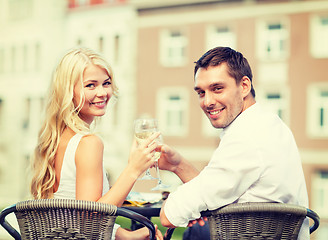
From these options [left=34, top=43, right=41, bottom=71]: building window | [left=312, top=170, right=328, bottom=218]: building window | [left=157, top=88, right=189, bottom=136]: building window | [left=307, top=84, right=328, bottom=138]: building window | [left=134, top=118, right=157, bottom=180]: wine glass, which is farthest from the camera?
[left=34, top=43, right=41, bottom=71]: building window

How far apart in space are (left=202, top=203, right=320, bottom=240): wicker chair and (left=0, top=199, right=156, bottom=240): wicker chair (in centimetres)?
33

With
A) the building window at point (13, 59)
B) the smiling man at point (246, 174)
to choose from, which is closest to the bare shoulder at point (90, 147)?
the smiling man at point (246, 174)

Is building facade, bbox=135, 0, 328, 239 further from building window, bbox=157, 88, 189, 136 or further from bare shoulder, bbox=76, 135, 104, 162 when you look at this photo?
bare shoulder, bbox=76, 135, 104, 162

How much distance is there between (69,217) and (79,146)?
41 cm

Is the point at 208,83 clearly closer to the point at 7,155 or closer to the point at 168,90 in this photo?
the point at 168,90

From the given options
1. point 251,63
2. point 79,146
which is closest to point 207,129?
point 251,63

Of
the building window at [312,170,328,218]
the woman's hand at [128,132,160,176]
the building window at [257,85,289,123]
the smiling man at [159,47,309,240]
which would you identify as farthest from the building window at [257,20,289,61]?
the woman's hand at [128,132,160,176]

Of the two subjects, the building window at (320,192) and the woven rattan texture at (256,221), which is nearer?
the woven rattan texture at (256,221)

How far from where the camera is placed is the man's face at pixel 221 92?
2152 mm

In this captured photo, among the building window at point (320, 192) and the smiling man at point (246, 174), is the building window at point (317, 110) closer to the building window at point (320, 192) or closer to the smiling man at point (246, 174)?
the building window at point (320, 192)

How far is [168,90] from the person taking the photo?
1819cm

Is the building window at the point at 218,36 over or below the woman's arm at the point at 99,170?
over

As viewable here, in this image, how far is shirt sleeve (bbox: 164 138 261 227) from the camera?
1.80 meters

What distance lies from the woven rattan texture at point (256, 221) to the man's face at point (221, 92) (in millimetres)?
564
